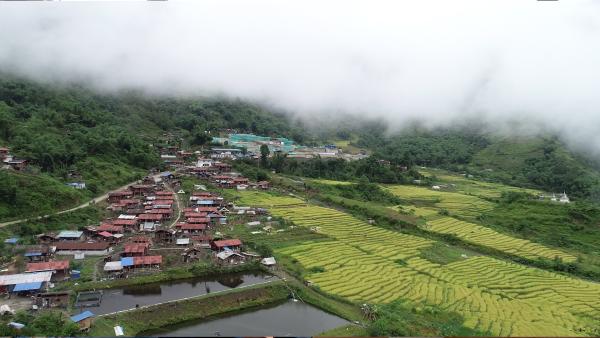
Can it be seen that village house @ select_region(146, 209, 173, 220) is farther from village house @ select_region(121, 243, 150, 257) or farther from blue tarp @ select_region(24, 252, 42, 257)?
blue tarp @ select_region(24, 252, 42, 257)

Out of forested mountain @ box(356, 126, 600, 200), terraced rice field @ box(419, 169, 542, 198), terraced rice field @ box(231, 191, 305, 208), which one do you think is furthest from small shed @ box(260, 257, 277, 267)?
forested mountain @ box(356, 126, 600, 200)

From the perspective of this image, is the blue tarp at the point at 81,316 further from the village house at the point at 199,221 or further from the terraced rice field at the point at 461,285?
the village house at the point at 199,221

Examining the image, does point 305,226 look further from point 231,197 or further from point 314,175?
point 314,175

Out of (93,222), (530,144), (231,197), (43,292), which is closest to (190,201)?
(231,197)

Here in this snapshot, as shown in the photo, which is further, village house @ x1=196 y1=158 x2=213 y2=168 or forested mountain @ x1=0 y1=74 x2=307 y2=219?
village house @ x1=196 y1=158 x2=213 y2=168

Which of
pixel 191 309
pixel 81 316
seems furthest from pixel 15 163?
pixel 191 309

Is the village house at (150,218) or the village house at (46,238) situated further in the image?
the village house at (150,218)

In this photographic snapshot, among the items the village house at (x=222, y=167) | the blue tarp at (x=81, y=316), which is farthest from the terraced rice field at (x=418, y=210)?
the blue tarp at (x=81, y=316)
